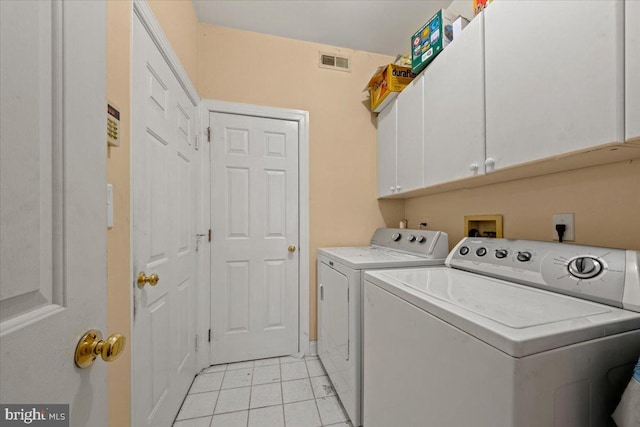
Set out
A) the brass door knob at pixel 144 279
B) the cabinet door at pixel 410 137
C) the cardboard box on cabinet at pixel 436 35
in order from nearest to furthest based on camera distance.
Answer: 1. the brass door knob at pixel 144 279
2. the cardboard box on cabinet at pixel 436 35
3. the cabinet door at pixel 410 137

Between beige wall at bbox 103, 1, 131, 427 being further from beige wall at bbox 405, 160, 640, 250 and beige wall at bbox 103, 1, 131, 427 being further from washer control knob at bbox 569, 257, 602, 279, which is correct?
beige wall at bbox 405, 160, 640, 250

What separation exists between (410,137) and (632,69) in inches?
43.4

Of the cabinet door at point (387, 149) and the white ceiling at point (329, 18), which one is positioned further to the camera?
the cabinet door at point (387, 149)

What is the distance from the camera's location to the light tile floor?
1467 millimetres

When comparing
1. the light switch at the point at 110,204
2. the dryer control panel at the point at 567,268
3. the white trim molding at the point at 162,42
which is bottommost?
the dryer control panel at the point at 567,268

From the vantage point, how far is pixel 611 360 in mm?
617

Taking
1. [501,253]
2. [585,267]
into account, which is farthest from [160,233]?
[585,267]

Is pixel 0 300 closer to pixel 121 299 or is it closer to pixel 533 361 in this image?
pixel 121 299

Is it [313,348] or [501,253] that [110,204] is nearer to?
[501,253]

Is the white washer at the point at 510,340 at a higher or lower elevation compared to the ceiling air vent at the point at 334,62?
lower

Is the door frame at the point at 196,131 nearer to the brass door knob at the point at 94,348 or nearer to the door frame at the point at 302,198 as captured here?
the door frame at the point at 302,198

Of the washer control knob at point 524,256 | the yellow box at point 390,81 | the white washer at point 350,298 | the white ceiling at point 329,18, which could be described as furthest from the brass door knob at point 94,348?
the white ceiling at point 329,18

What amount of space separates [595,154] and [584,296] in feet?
1.66

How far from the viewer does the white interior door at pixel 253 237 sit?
6.64 feet
